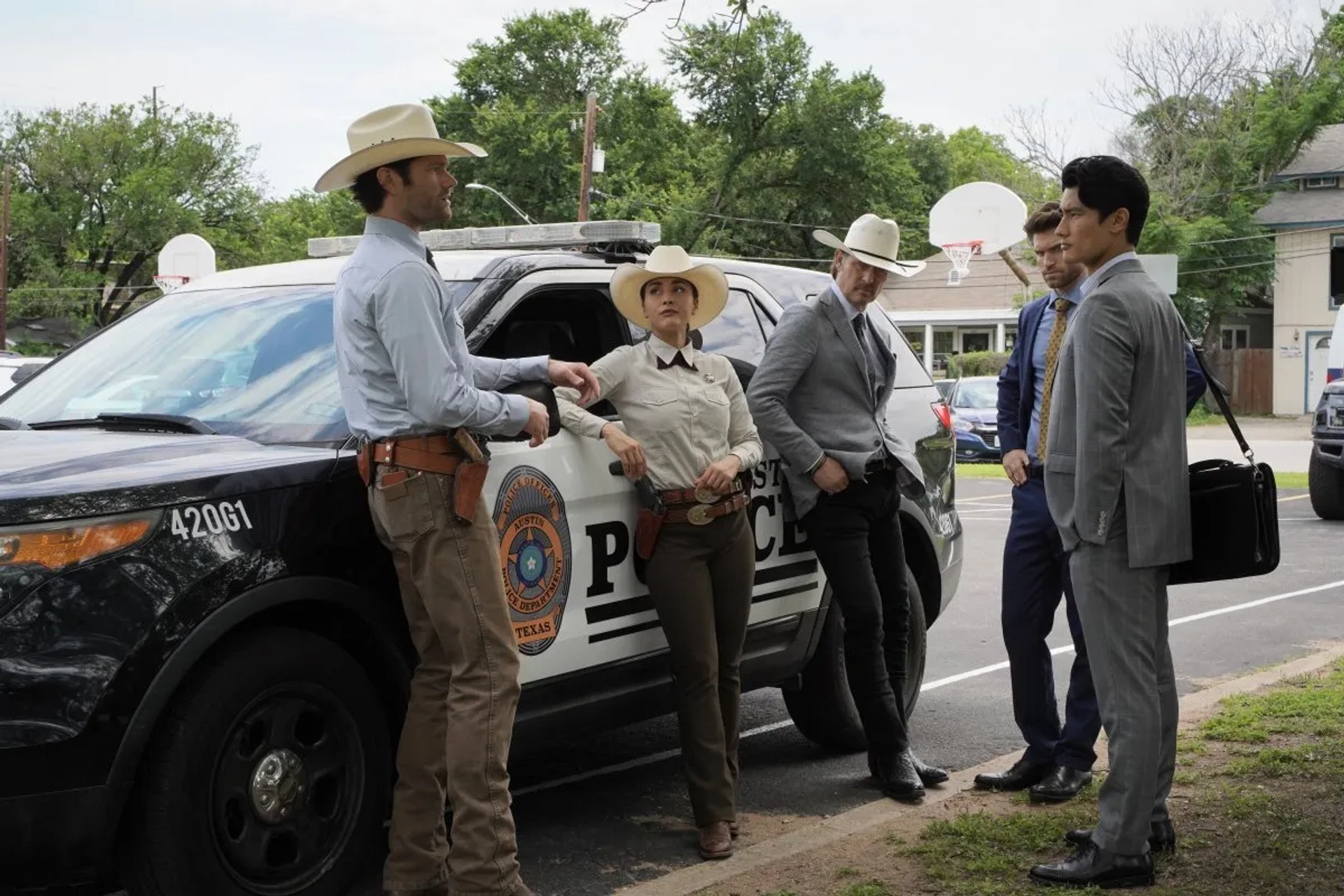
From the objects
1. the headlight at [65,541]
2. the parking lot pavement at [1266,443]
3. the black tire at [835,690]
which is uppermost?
the headlight at [65,541]

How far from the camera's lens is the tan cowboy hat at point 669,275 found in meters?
4.90

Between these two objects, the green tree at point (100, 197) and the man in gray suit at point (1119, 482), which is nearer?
the man in gray suit at point (1119, 482)

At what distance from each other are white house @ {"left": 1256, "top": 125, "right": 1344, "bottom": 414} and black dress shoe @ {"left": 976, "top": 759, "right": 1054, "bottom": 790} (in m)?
41.3

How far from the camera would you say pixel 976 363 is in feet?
153

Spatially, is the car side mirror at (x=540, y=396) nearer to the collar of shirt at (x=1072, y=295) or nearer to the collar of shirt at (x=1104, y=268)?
the collar of shirt at (x=1104, y=268)

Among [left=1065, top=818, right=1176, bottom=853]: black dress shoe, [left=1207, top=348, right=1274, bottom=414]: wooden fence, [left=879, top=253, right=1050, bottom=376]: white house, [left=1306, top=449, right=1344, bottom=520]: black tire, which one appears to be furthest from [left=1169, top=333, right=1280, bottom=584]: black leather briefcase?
[left=879, top=253, right=1050, bottom=376]: white house

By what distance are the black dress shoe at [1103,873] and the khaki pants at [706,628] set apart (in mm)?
1096

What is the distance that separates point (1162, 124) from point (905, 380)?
4216 cm

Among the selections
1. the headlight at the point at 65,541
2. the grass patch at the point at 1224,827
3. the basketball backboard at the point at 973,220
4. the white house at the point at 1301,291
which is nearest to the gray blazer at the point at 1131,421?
the grass patch at the point at 1224,827

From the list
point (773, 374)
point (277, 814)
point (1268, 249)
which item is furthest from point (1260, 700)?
point (1268, 249)

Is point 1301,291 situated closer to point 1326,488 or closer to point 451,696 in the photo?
point 1326,488

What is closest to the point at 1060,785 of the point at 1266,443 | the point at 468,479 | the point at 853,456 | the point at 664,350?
the point at 853,456

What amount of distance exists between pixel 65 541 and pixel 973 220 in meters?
26.0

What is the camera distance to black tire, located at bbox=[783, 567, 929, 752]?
588 centimetres
